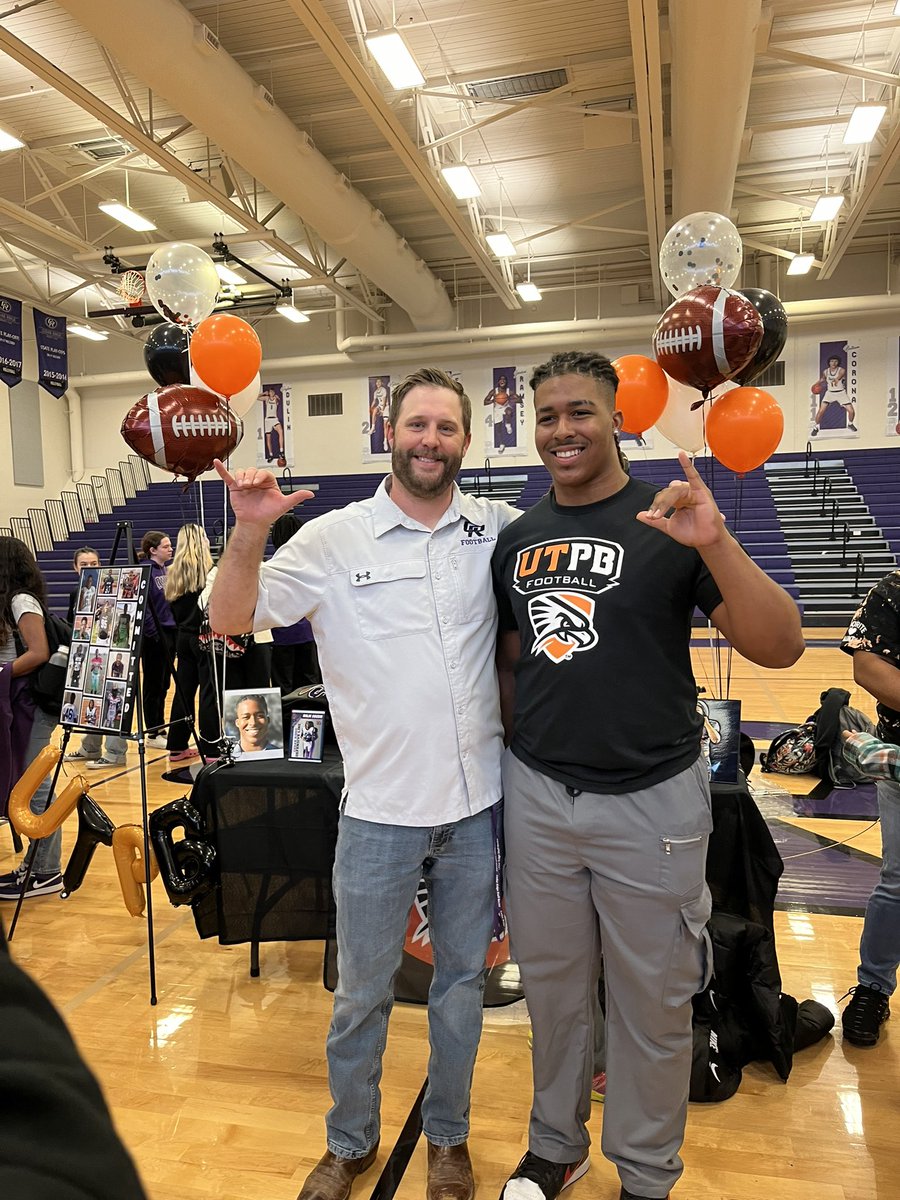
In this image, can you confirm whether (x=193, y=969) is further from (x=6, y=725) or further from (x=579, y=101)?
(x=579, y=101)

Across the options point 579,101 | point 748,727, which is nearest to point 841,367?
point 579,101

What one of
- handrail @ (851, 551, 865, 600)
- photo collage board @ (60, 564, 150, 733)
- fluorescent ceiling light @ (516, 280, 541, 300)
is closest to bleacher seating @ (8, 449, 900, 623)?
handrail @ (851, 551, 865, 600)

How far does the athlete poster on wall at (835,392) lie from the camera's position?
14.3m

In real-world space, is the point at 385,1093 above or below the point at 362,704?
below

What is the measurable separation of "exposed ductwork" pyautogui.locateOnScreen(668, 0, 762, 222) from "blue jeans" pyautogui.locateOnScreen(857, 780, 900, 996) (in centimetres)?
549

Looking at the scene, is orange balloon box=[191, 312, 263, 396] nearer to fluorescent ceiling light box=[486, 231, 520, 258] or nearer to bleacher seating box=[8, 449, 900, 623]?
fluorescent ceiling light box=[486, 231, 520, 258]

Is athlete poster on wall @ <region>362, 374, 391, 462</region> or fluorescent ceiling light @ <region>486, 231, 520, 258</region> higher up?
fluorescent ceiling light @ <region>486, 231, 520, 258</region>

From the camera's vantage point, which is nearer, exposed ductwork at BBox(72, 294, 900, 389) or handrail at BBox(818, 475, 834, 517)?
exposed ductwork at BBox(72, 294, 900, 389)

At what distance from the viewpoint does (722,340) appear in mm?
2301

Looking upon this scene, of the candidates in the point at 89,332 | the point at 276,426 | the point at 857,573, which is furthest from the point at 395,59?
the point at 276,426

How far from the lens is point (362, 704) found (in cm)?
173

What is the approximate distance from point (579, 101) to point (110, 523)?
12506 mm

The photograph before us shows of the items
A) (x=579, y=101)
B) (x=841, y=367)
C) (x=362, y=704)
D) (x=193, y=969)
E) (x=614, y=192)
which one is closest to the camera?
(x=362, y=704)

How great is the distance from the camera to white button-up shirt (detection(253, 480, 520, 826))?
1.70 m
